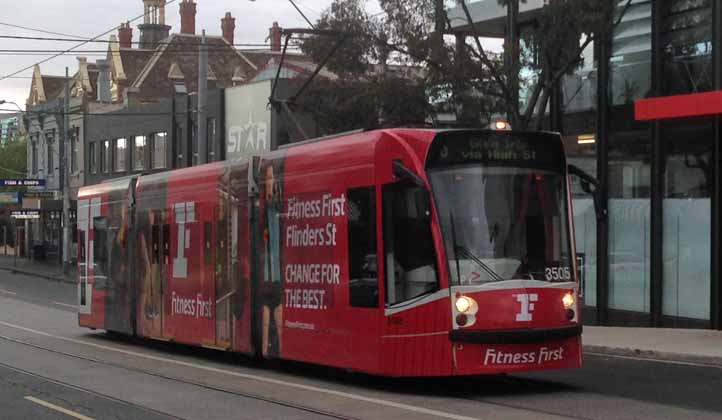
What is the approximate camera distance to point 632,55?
24516 millimetres

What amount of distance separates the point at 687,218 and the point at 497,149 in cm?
1165

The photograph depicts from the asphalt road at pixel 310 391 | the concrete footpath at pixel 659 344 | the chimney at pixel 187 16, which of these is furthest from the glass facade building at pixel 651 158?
the chimney at pixel 187 16

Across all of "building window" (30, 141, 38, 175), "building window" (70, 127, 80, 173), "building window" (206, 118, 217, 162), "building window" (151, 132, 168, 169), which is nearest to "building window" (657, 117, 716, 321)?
"building window" (206, 118, 217, 162)

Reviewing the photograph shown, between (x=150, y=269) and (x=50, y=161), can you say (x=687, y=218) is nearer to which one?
(x=150, y=269)

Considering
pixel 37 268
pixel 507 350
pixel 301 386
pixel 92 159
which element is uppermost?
pixel 92 159

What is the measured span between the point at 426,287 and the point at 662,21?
1357 centimetres

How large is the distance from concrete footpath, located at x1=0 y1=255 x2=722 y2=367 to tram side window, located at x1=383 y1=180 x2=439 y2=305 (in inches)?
249

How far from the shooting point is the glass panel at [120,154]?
5312 cm

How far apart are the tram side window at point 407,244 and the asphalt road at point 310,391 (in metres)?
1.23

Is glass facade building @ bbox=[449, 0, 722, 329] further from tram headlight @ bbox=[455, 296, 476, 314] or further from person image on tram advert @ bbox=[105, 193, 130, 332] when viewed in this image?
tram headlight @ bbox=[455, 296, 476, 314]

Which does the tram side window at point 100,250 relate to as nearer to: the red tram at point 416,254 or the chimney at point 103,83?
the red tram at point 416,254

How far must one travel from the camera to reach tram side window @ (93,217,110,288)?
72.3ft

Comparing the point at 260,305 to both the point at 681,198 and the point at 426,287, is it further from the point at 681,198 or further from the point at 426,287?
the point at 681,198

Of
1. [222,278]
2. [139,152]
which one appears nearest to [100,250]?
[222,278]
